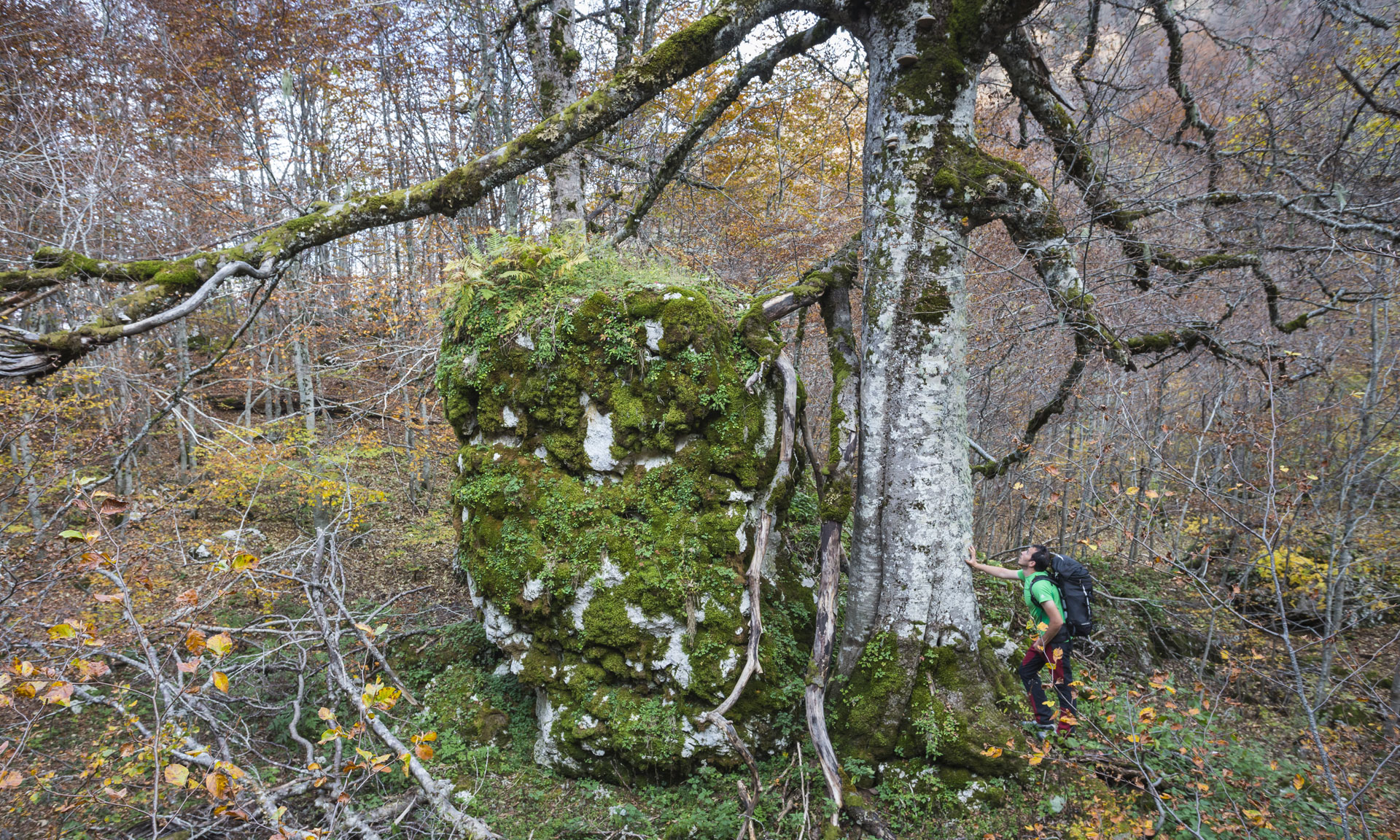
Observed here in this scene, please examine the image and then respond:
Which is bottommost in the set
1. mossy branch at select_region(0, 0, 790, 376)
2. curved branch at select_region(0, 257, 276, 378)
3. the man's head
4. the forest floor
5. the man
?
the forest floor

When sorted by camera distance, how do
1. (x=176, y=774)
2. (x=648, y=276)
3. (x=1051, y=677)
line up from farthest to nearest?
(x=648, y=276), (x=1051, y=677), (x=176, y=774)

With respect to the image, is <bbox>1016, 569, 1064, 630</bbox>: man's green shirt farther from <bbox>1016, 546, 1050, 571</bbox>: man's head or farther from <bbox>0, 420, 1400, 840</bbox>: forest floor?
<bbox>0, 420, 1400, 840</bbox>: forest floor

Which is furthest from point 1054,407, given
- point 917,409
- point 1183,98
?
point 1183,98

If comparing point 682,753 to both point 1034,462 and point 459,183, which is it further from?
point 1034,462

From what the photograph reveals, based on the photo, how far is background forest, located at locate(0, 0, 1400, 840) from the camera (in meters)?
3.82

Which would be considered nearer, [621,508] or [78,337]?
[78,337]

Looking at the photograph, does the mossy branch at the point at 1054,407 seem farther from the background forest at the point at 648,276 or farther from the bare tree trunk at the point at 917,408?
the bare tree trunk at the point at 917,408

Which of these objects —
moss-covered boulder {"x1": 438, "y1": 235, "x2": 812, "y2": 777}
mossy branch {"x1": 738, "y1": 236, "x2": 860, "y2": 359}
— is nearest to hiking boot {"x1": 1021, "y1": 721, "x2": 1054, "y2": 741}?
moss-covered boulder {"x1": 438, "y1": 235, "x2": 812, "y2": 777}

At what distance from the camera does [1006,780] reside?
3.90 m

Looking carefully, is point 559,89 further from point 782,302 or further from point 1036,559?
point 1036,559

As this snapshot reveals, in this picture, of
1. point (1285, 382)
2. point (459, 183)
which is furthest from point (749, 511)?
point (1285, 382)

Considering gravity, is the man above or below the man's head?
below

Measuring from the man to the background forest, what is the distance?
0.91 ft

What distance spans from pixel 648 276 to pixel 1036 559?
3.94 metres
